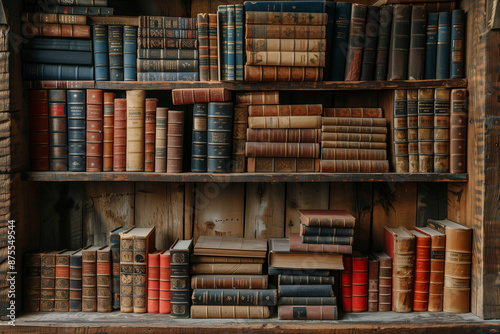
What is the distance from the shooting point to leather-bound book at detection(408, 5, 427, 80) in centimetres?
179

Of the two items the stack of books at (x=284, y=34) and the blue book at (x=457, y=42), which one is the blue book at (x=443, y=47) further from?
the stack of books at (x=284, y=34)

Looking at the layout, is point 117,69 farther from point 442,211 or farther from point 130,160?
point 442,211

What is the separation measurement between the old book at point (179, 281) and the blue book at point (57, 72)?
85cm

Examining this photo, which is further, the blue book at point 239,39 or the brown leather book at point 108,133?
the brown leather book at point 108,133

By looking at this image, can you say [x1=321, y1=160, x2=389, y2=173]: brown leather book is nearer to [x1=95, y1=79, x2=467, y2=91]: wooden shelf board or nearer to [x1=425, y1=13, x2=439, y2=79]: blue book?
[x1=95, y1=79, x2=467, y2=91]: wooden shelf board

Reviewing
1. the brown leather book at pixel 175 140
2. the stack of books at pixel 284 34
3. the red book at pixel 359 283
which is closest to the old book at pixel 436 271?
the red book at pixel 359 283

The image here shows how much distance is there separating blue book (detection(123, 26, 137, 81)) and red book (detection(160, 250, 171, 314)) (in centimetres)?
80

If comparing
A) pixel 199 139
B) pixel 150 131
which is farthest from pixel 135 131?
pixel 199 139

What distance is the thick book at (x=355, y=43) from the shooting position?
5.88 ft

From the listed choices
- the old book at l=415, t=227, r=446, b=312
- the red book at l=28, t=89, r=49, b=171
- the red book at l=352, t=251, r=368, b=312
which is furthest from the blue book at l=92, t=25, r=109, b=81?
the old book at l=415, t=227, r=446, b=312

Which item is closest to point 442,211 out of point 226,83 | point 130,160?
point 226,83

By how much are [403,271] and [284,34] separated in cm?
113

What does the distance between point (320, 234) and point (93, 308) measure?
3.42ft

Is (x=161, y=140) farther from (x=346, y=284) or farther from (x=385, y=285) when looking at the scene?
(x=385, y=285)
